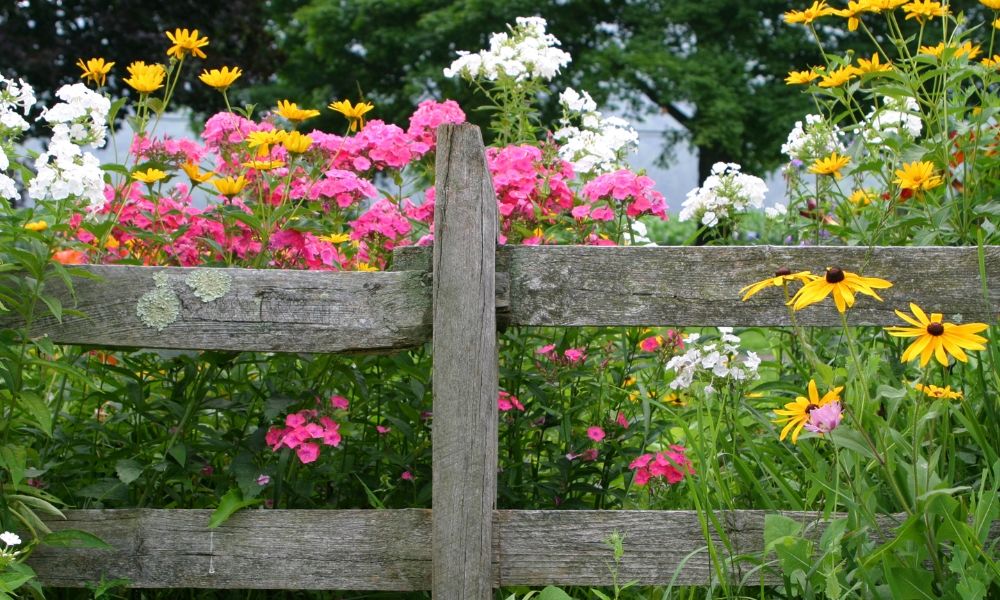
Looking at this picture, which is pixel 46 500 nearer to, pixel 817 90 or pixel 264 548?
pixel 264 548

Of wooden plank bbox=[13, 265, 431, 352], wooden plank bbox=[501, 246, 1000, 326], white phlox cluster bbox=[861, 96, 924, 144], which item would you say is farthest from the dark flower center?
white phlox cluster bbox=[861, 96, 924, 144]

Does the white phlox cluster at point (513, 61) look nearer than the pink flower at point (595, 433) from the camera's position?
No

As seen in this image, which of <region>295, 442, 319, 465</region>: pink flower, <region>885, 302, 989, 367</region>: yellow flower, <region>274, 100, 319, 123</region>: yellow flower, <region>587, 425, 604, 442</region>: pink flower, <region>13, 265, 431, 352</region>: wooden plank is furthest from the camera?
<region>587, 425, 604, 442</region>: pink flower

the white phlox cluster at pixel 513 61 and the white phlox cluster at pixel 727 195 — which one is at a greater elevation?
the white phlox cluster at pixel 513 61

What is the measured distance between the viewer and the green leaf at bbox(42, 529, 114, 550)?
6.75 ft

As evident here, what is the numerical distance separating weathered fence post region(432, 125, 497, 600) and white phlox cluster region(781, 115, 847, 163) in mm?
1232

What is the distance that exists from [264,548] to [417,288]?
597 mm

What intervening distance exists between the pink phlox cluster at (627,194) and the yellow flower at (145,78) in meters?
0.96

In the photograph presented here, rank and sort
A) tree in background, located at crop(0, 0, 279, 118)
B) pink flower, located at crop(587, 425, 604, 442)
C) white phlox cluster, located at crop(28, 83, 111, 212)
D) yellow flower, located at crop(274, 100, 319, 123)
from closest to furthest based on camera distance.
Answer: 1. white phlox cluster, located at crop(28, 83, 111, 212)
2. yellow flower, located at crop(274, 100, 319, 123)
3. pink flower, located at crop(587, 425, 604, 442)
4. tree in background, located at crop(0, 0, 279, 118)

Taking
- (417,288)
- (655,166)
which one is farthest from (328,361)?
(655,166)

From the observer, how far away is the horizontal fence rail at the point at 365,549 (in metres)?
2.04

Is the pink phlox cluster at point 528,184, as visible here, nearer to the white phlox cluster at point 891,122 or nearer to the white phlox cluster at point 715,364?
the white phlox cluster at point 715,364

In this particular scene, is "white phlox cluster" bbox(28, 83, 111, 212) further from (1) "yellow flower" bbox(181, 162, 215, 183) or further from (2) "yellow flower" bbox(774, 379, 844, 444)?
(2) "yellow flower" bbox(774, 379, 844, 444)

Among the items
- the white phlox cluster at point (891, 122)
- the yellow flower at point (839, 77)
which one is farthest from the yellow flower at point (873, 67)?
the white phlox cluster at point (891, 122)
